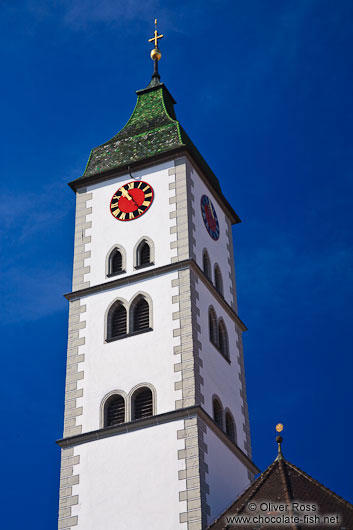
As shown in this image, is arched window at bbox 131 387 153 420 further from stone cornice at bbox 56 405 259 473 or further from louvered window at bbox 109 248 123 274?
louvered window at bbox 109 248 123 274

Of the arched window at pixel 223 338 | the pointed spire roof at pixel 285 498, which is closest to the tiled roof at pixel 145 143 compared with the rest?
the arched window at pixel 223 338

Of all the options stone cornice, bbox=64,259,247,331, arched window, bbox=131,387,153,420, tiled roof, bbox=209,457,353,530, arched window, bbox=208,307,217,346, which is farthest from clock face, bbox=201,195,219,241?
tiled roof, bbox=209,457,353,530

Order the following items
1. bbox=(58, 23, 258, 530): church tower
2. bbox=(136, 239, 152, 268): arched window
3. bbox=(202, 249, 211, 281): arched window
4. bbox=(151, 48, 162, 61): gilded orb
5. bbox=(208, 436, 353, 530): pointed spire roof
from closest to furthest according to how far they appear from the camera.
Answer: bbox=(208, 436, 353, 530): pointed spire roof < bbox=(58, 23, 258, 530): church tower < bbox=(136, 239, 152, 268): arched window < bbox=(202, 249, 211, 281): arched window < bbox=(151, 48, 162, 61): gilded orb

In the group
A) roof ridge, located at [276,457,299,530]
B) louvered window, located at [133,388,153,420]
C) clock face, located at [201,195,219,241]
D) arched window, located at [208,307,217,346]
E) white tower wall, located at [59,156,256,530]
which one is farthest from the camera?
clock face, located at [201,195,219,241]

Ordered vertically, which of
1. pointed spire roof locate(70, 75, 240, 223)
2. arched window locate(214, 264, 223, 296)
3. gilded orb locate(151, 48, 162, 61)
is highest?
gilded orb locate(151, 48, 162, 61)

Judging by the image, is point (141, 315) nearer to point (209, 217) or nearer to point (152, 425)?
point (152, 425)

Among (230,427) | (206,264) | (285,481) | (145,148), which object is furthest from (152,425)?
(145,148)

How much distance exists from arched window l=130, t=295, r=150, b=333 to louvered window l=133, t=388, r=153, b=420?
6.65 ft

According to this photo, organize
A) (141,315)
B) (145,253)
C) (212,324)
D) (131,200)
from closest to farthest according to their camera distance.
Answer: (141,315), (212,324), (145,253), (131,200)

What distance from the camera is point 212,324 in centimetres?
3375

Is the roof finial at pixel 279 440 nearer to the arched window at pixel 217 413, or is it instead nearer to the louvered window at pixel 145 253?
the arched window at pixel 217 413

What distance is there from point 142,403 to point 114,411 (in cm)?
91

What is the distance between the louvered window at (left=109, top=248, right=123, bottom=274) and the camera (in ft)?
113

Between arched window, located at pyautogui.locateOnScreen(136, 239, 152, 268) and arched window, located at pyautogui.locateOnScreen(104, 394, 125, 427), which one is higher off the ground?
arched window, located at pyautogui.locateOnScreen(136, 239, 152, 268)
